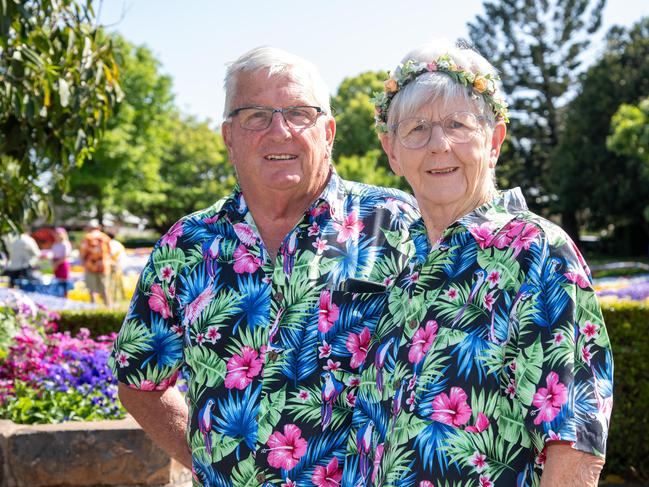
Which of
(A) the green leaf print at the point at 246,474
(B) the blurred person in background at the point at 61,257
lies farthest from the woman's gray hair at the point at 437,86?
(B) the blurred person in background at the point at 61,257

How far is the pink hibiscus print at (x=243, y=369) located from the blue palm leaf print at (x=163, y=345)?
0.30 meters

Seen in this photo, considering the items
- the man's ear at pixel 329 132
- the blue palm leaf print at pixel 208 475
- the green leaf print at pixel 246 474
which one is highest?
the man's ear at pixel 329 132

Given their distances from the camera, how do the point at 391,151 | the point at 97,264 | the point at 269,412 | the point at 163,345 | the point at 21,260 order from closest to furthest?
the point at 391,151
the point at 269,412
the point at 163,345
the point at 97,264
the point at 21,260

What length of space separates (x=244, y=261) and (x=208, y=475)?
2.09 feet

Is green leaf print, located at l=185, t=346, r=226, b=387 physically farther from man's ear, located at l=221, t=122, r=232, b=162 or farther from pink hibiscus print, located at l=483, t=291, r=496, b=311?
pink hibiscus print, located at l=483, t=291, r=496, b=311

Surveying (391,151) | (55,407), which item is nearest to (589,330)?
(391,151)

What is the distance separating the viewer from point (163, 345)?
251 cm

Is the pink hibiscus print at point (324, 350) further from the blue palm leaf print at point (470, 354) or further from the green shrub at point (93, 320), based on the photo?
the green shrub at point (93, 320)

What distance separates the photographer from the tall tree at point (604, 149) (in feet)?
110

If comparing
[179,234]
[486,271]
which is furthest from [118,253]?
[486,271]

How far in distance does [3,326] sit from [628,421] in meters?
4.42

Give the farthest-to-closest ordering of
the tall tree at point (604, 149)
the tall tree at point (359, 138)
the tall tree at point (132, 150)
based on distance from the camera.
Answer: the tall tree at point (132, 150) < the tall tree at point (359, 138) < the tall tree at point (604, 149)

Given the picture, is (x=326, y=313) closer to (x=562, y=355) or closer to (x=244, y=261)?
(x=244, y=261)

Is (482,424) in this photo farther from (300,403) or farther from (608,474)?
(608,474)
